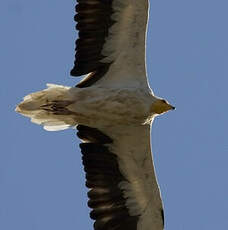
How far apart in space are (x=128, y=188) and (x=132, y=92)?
1334mm

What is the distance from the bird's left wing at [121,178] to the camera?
51.7 feet

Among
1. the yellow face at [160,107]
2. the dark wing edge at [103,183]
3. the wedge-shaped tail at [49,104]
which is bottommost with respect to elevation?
the dark wing edge at [103,183]

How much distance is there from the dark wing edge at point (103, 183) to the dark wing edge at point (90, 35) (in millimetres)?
720

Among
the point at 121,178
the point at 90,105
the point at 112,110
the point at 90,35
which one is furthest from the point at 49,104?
the point at 121,178

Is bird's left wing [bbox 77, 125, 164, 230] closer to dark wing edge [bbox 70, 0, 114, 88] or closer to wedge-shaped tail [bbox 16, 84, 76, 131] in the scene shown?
wedge-shaped tail [bbox 16, 84, 76, 131]

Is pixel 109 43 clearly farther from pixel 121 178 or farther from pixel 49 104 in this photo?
pixel 121 178

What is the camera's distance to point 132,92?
1547 centimetres

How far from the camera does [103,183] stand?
52.2 feet

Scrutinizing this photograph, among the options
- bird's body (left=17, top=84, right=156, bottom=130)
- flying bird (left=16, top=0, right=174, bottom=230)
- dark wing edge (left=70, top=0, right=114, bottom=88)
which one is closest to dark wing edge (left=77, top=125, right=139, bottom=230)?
flying bird (left=16, top=0, right=174, bottom=230)

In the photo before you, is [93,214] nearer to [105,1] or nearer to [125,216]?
[125,216]

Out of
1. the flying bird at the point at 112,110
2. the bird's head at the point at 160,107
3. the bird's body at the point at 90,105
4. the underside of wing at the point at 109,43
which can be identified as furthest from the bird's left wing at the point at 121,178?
the underside of wing at the point at 109,43

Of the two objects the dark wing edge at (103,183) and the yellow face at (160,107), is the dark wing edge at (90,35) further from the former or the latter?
the yellow face at (160,107)

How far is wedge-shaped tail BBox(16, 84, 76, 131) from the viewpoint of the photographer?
15555mm

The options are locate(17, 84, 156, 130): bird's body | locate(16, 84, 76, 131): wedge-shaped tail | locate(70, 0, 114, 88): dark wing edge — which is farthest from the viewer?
locate(70, 0, 114, 88): dark wing edge
